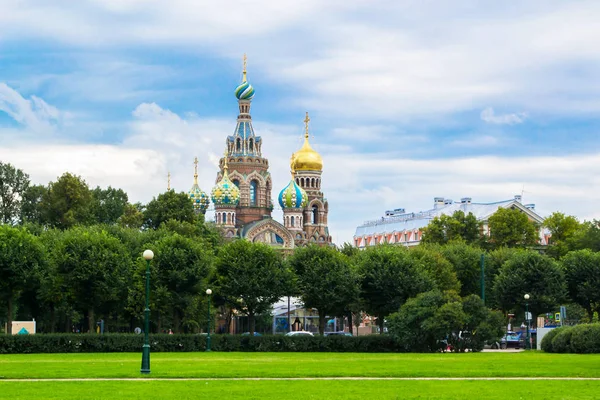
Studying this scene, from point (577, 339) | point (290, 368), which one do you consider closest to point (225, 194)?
point (577, 339)

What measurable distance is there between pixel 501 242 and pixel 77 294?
225ft

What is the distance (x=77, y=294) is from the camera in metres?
70.4

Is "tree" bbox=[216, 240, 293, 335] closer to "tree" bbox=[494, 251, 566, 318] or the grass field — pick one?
"tree" bbox=[494, 251, 566, 318]

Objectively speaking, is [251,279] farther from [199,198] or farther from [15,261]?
[199,198]

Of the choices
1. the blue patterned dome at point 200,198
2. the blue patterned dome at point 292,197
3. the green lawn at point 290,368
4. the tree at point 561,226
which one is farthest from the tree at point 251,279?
the blue patterned dome at point 292,197

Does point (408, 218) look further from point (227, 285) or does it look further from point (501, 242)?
point (227, 285)

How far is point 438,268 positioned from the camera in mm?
86750

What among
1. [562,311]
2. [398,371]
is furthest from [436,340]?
[398,371]

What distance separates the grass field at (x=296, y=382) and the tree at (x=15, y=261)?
17860 mm

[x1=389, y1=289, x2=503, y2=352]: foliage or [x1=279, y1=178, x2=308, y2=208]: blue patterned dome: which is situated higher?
[x1=279, y1=178, x2=308, y2=208]: blue patterned dome

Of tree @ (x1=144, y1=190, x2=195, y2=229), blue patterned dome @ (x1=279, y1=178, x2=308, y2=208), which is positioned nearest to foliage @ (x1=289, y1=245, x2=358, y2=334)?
tree @ (x1=144, y1=190, x2=195, y2=229)

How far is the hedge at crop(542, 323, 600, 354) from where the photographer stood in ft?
191

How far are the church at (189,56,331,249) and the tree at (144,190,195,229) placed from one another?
43.7 metres

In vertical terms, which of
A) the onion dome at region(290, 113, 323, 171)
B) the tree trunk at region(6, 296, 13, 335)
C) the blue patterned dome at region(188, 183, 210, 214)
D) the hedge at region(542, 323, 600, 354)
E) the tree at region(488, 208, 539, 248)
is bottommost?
the hedge at region(542, 323, 600, 354)
